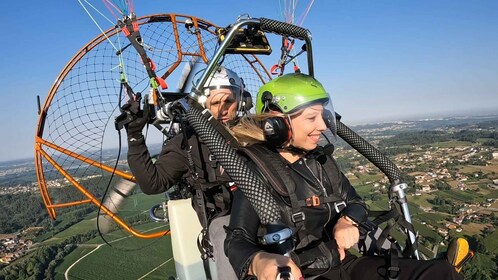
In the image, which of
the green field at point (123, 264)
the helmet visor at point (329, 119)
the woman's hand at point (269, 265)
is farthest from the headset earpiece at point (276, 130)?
the green field at point (123, 264)

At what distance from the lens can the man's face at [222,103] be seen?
132 inches

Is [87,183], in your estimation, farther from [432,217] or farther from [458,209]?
[458,209]

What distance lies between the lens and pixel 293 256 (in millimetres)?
1547

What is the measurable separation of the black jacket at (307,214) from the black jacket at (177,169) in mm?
726

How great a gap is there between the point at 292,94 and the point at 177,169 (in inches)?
59.7

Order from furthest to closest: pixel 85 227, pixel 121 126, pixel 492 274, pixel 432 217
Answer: pixel 85 227
pixel 432 217
pixel 492 274
pixel 121 126

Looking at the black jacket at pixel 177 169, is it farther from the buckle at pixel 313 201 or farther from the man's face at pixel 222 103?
the buckle at pixel 313 201

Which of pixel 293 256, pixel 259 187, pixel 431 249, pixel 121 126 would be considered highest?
pixel 121 126

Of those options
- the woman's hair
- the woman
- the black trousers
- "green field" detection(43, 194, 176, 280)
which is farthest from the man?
"green field" detection(43, 194, 176, 280)

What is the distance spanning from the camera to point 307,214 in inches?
80.3

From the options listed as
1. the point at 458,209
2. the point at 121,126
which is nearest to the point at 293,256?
the point at 121,126

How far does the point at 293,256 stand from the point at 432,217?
28.5m

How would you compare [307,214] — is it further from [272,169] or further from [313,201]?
[272,169]

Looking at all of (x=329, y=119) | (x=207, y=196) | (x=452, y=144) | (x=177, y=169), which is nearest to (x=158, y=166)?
(x=177, y=169)
